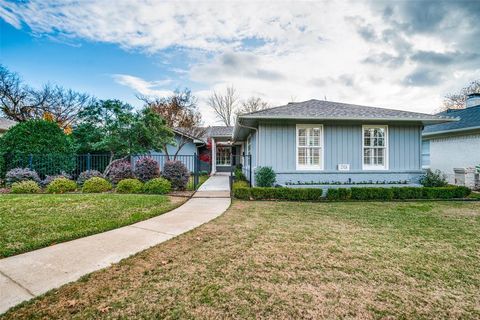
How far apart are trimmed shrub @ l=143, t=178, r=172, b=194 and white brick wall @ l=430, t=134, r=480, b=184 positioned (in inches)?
573

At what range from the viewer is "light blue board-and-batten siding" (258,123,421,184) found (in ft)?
32.1

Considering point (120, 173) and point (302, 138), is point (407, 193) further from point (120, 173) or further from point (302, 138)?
point (120, 173)

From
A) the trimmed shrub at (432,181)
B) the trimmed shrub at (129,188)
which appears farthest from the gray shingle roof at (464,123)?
the trimmed shrub at (129,188)

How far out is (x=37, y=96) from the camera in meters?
27.4

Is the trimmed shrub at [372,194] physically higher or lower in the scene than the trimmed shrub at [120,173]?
lower

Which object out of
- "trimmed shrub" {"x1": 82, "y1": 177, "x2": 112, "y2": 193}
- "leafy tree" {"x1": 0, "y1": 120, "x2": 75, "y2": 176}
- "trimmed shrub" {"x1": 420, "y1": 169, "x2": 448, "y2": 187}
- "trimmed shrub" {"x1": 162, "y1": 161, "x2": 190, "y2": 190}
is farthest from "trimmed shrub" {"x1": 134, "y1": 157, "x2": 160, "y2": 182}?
"trimmed shrub" {"x1": 420, "y1": 169, "x2": 448, "y2": 187}

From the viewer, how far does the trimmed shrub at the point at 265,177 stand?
9.39 meters

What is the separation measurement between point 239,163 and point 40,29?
55.8 ft

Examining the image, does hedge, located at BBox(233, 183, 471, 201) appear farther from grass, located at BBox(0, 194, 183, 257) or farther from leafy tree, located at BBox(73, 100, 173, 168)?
leafy tree, located at BBox(73, 100, 173, 168)

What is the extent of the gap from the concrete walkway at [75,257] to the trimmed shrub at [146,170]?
504 centimetres

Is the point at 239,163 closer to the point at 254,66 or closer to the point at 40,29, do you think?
the point at 254,66

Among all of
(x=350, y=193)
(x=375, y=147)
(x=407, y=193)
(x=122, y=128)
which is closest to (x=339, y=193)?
(x=350, y=193)

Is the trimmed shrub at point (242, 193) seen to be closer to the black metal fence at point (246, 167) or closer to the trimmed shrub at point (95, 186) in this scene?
the black metal fence at point (246, 167)

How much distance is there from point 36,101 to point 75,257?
32.9 metres
